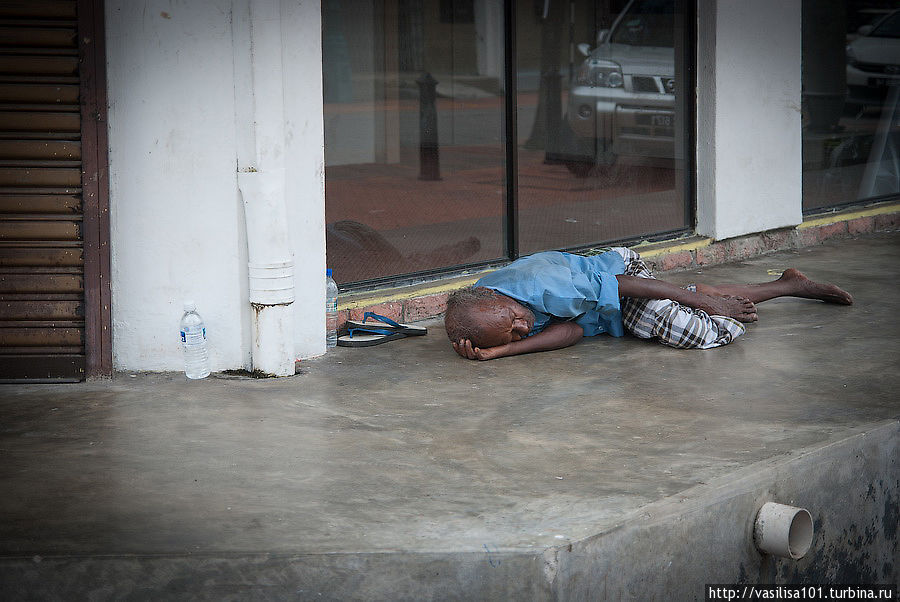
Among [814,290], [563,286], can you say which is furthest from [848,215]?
[563,286]

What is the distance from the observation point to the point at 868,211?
898 cm

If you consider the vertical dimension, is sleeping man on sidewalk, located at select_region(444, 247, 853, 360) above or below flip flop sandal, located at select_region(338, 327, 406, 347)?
above

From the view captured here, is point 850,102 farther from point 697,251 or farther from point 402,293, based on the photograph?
point 402,293

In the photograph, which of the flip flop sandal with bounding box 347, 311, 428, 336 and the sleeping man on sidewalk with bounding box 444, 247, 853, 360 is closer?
the sleeping man on sidewalk with bounding box 444, 247, 853, 360

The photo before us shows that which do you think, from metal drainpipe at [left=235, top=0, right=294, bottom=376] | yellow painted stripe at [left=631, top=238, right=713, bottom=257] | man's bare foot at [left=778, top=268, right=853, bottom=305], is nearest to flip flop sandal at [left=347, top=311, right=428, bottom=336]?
metal drainpipe at [left=235, top=0, right=294, bottom=376]

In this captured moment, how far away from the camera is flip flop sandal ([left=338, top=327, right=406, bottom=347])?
5.80 m

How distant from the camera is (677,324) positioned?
18.6ft

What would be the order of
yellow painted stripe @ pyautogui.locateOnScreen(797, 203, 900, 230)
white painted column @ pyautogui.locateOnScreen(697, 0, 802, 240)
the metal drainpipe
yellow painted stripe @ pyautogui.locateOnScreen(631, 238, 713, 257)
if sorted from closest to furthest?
the metal drainpipe
yellow painted stripe @ pyautogui.locateOnScreen(631, 238, 713, 257)
white painted column @ pyautogui.locateOnScreen(697, 0, 802, 240)
yellow painted stripe @ pyautogui.locateOnScreen(797, 203, 900, 230)

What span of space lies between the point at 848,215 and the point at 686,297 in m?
3.69

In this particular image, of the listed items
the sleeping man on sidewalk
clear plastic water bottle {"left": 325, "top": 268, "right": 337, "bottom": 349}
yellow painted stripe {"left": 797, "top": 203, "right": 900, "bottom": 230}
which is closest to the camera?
the sleeping man on sidewalk

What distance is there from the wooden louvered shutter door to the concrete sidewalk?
232 millimetres

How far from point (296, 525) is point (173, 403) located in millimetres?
1548

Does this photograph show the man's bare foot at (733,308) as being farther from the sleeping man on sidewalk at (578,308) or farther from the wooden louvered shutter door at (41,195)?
the wooden louvered shutter door at (41,195)

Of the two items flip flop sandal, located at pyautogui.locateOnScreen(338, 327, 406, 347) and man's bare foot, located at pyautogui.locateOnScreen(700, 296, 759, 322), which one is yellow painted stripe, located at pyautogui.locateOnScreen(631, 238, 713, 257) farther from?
flip flop sandal, located at pyautogui.locateOnScreen(338, 327, 406, 347)
